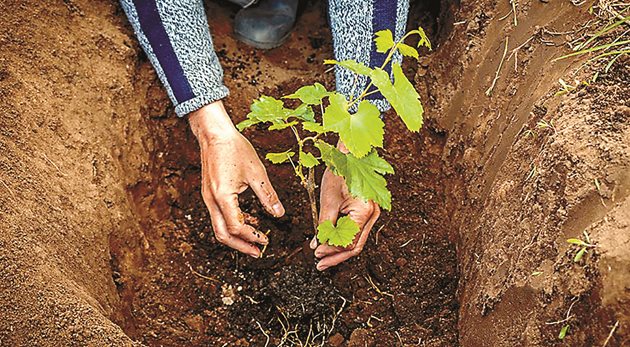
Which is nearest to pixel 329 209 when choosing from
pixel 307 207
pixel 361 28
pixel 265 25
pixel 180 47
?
pixel 307 207

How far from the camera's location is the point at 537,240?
1461 mm

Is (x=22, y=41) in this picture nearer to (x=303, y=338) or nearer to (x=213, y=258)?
(x=213, y=258)

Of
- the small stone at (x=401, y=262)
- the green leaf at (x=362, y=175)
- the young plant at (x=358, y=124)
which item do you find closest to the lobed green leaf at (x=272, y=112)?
the young plant at (x=358, y=124)

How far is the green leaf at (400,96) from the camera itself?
134cm

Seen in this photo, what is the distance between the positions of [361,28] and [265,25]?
739 millimetres

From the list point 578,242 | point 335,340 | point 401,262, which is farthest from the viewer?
point 401,262

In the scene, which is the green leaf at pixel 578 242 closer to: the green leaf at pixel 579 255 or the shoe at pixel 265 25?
the green leaf at pixel 579 255

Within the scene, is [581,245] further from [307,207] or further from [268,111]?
[307,207]

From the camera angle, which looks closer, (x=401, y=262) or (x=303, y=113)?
(x=303, y=113)

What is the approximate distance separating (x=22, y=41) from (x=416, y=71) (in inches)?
50.4

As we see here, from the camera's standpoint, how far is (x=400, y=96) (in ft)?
4.43

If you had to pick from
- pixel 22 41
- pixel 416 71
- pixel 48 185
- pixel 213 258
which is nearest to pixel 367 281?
pixel 213 258

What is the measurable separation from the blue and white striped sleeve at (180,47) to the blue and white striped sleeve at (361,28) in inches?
14.7

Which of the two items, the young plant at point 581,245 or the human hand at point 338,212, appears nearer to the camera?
the young plant at point 581,245
